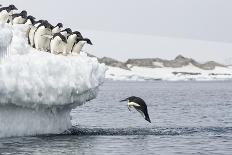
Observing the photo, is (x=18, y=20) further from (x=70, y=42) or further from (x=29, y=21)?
(x=70, y=42)

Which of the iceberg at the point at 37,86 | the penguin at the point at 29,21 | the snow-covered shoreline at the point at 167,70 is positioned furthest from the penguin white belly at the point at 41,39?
the snow-covered shoreline at the point at 167,70

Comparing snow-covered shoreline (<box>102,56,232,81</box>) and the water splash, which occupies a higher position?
snow-covered shoreline (<box>102,56,232,81</box>)

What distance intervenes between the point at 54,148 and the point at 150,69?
165 metres

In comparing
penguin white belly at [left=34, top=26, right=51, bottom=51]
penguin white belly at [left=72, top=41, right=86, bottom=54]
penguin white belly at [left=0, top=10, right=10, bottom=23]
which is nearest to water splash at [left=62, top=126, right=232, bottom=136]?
penguin white belly at [left=72, top=41, right=86, bottom=54]

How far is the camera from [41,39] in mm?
26969

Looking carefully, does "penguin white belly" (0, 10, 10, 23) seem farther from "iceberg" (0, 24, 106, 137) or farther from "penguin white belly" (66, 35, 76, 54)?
"iceberg" (0, 24, 106, 137)

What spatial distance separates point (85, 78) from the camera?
76.4 feet

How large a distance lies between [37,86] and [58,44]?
4.88 metres

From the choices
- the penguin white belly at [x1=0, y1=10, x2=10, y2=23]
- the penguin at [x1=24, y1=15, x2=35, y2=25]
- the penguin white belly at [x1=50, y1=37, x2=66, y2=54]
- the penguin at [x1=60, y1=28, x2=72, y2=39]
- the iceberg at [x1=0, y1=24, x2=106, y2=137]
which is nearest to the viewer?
the iceberg at [x1=0, y1=24, x2=106, y2=137]

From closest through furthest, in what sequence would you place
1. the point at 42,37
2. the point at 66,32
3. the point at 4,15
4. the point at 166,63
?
1. the point at 42,37
2. the point at 66,32
3. the point at 4,15
4. the point at 166,63

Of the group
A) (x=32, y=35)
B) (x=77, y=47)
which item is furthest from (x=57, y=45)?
(x=32, y=35)

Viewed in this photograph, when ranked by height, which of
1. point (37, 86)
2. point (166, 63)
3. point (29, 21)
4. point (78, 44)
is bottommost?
point (37, 86)

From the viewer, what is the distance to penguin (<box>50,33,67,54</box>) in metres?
25.9

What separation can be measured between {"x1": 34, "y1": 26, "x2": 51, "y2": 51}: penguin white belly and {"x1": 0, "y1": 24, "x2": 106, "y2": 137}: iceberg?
2.39 metres
